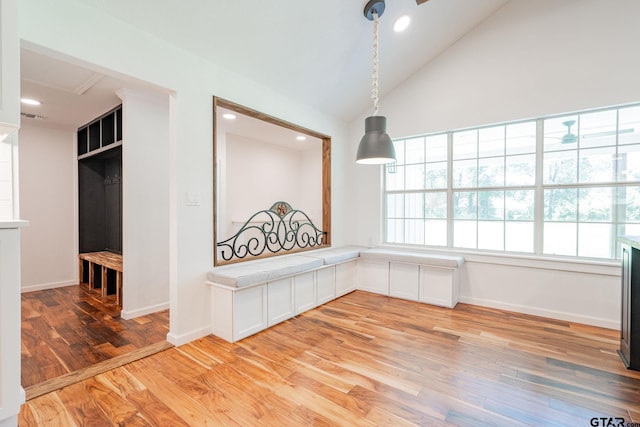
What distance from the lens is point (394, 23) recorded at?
321 cm

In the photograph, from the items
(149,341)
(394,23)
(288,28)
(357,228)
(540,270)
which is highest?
(394,23)

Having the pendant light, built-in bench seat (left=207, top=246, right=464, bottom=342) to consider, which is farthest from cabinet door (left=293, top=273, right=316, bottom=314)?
the pendant light

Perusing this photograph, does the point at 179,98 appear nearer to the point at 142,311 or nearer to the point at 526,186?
the point at 142,311

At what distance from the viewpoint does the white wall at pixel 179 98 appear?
1.99 meters

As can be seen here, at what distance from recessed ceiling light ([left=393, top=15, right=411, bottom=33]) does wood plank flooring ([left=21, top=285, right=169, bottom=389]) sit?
399 centimetres

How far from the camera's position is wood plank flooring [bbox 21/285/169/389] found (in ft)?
7.38

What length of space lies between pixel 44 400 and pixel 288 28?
3386 millimetres

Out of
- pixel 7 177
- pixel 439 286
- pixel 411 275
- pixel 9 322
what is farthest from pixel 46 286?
pixel 439 286

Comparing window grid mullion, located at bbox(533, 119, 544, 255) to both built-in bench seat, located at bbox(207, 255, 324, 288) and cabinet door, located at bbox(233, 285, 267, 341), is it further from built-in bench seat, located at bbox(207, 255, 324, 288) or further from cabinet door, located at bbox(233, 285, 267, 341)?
cabinet door, located at bbox(233, 285, 267, 341)

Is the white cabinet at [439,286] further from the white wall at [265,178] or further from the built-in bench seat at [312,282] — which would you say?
the white wall at [265,178]

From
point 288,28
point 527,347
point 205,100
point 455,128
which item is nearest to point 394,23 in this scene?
point 288,28

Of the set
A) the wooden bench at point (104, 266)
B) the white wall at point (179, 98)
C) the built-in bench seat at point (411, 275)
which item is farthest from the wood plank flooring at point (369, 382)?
the wooden bench at point (104, 266)

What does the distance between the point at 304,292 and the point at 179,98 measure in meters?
2.37

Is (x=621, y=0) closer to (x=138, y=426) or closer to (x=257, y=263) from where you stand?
(x=257, y=263)
